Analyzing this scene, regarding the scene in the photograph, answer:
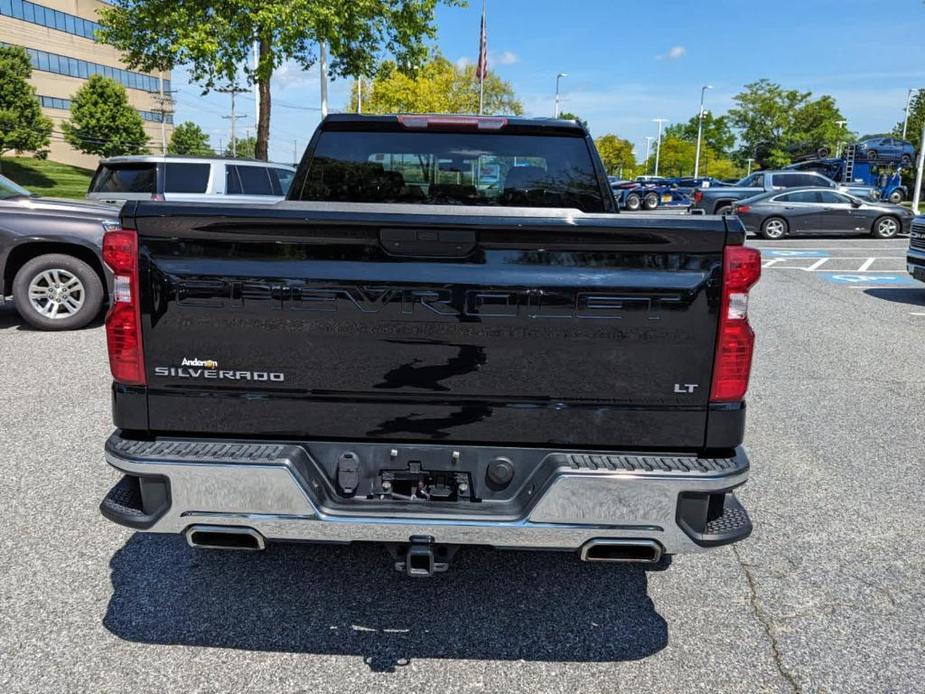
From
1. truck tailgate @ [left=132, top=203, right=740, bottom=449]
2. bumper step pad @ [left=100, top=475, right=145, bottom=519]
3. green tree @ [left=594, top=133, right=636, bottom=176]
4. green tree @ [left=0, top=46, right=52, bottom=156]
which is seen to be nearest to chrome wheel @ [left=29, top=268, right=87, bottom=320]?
bumper step pad @ [left=100, top=475, right=145, bottom=519]

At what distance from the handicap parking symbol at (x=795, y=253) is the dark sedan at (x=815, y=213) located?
2697mm

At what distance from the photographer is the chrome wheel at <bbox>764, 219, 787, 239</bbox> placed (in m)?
22.5

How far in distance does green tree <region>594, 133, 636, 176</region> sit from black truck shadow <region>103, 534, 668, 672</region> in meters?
86.5

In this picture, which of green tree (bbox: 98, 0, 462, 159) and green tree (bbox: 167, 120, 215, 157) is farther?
green tree (bbox: 167, 120, 215, 157)

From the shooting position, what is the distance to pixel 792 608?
10.9 ft

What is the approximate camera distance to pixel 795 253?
19141 mm

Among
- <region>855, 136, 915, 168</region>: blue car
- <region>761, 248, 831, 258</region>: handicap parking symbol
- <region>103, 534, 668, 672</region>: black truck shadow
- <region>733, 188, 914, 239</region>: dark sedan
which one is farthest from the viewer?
<region>855, 136, 915, 168</region>: blue car

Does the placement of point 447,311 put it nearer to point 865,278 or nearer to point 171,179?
point 171,179

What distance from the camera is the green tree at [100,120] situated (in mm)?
70875

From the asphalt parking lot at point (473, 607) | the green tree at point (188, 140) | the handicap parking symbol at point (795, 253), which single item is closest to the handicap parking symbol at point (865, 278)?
the handicap parking symbol at point (795, 253)

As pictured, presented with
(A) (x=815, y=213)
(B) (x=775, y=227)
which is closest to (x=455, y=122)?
(B) (x=775, y=227)

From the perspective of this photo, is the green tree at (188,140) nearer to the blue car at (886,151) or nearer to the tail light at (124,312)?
the blue car at (886,151)

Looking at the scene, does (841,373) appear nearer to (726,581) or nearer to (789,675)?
(726,581)

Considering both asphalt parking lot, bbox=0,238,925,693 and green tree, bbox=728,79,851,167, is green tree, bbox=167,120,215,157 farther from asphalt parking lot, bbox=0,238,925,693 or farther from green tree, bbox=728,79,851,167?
asphalt parking lot, bbox=0,238,925,693
